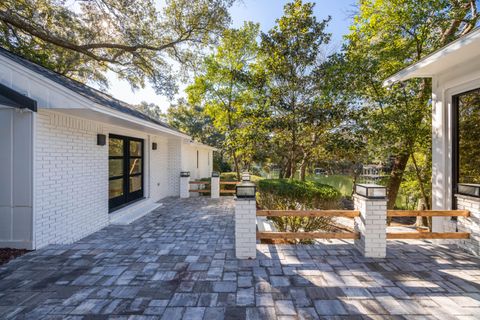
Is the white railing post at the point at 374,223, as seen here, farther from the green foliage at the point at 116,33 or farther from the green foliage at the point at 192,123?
the green foliage at the point at 192,123

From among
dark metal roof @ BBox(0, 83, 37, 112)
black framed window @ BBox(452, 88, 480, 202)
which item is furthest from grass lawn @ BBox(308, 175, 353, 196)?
dark metal roof @ BBox(0, 83, 37, 112)

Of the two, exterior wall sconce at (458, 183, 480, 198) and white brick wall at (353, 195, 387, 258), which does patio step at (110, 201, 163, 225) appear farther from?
exterior wall sconce at (458, 183, 480, 198)

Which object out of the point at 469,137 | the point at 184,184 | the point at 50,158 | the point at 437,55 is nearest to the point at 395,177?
the point at 469,137

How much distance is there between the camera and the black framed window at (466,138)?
156 inches

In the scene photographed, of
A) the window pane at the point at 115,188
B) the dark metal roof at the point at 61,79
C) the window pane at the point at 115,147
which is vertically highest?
the dark metal roof at the point at 61,79

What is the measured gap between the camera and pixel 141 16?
8.34 m

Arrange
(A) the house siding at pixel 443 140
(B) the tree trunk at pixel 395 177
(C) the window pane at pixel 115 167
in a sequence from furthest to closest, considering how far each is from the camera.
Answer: (B) the tree trunk at pixel 395 177, (C) the window pane at pixel 115 167, (A) the house siding at pixel 443 140

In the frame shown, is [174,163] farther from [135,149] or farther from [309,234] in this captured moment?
[309,234]

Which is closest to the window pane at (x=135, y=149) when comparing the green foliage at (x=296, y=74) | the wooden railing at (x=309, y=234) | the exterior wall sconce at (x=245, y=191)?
the green foliage at (x=296, y=74)

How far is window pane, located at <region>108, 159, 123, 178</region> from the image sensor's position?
19.2 ft

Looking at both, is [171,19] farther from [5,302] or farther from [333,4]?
[5,302]

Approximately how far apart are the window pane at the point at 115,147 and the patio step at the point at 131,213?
5.14 ft

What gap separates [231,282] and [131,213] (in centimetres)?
464

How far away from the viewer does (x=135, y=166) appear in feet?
23.4
